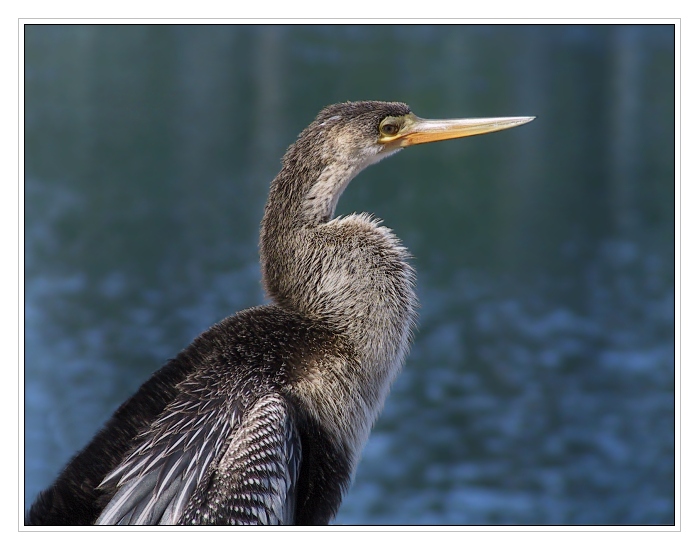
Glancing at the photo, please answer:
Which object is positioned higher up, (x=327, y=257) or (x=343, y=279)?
(x=327, y=257)

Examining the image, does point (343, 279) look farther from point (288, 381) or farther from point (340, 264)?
point (288, 381)

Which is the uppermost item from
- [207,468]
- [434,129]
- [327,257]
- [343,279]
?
[434,129]

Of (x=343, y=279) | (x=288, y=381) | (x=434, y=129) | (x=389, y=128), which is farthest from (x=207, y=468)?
(x=434, y=129)

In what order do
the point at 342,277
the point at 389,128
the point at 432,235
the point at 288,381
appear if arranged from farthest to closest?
the point at 432,235 → the point at 389,128 → the point at 342,277 → the point at 288,381

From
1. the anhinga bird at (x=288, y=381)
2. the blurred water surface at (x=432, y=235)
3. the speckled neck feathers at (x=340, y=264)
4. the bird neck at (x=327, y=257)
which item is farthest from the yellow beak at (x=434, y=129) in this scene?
the blurred water surface at (x=432, y=235)

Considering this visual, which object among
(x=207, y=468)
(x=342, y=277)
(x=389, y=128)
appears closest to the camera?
(x=207, y=468)

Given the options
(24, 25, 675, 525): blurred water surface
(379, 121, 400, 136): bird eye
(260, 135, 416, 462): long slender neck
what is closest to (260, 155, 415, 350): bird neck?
(260, 135, 416, 462): long slender neck
